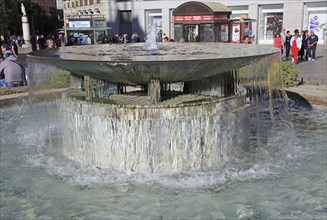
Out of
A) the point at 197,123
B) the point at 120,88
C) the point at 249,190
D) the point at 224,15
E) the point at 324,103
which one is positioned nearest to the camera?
the point at 249,190

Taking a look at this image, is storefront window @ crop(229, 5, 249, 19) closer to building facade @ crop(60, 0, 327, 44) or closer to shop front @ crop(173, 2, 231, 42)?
building facade @ crop(60, 0, 327, 44)

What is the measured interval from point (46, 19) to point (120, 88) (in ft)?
216

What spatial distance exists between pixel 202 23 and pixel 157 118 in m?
14.8

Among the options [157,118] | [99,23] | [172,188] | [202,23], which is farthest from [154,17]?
[172,188]

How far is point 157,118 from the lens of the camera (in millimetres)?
5746

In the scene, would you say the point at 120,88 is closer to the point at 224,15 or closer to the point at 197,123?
the point at 197,123

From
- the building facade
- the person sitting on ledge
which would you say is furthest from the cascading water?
the building facade

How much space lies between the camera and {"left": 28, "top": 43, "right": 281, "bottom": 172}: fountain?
5.61 metres

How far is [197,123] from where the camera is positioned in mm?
5871

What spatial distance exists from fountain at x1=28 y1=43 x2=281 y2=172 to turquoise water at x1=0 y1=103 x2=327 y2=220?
200 millimetres

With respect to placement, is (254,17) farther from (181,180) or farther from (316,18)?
(181,180)

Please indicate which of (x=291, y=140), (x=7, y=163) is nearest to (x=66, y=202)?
(x=7, y=163)

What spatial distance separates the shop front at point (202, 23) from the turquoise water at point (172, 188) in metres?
13.1

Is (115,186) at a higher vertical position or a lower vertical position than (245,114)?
lower
